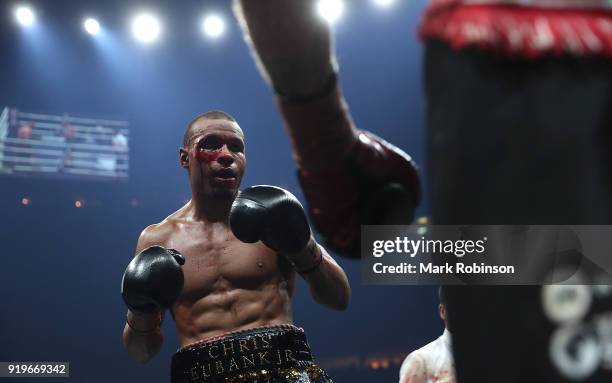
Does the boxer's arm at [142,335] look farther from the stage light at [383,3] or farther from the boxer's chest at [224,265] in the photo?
the stage light at [383,3]

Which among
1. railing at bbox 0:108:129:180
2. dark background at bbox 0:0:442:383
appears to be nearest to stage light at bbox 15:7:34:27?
dark background at bbox 0:0:442:383

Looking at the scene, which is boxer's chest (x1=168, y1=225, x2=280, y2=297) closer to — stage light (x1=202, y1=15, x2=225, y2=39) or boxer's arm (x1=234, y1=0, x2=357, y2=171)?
boxer's arm (x1=234, y1=0, x2=357, y2=171)

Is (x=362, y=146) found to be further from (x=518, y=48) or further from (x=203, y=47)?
(x=203, y=47)

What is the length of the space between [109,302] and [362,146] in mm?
7234

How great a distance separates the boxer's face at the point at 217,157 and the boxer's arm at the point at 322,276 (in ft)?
1.76

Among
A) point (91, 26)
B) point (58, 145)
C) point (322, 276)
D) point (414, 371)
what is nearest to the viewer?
point (322, 276)

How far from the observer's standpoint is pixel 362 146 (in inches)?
39.8

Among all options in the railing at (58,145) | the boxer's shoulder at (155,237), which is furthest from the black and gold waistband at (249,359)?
the railing at (58,145)

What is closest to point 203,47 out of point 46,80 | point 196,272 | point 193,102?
point 193,102

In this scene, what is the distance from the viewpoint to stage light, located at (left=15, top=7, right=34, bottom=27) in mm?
7051

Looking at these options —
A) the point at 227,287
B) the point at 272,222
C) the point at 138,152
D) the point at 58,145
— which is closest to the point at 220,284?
the point at 227,287

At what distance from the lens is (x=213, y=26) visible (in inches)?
302

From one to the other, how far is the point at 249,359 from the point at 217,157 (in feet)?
2.95

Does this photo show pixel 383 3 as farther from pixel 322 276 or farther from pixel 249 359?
pixel 249 359
